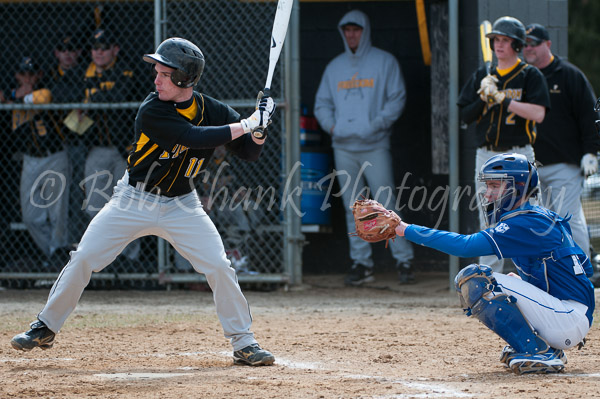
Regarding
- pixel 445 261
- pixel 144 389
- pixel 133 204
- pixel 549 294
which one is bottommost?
pixel 445 261

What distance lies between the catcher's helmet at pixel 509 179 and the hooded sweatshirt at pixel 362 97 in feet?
12.6

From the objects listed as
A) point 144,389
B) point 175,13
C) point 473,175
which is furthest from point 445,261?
point 144,389

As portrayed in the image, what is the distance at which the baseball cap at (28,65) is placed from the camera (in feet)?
26.9

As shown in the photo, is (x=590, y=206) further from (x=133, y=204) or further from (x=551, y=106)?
(x=133, y=204)

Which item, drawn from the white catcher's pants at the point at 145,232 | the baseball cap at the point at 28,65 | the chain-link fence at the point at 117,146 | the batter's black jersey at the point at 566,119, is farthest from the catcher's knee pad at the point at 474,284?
the baseball cap at the point at 28,65

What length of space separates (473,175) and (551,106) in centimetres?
87

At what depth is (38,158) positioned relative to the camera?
27.1 feet

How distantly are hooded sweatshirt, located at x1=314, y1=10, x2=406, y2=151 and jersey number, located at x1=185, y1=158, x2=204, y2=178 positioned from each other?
3.50m

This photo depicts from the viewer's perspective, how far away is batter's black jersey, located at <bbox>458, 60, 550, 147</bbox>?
677 centimetres

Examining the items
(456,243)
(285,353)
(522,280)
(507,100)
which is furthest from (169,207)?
(507,100)

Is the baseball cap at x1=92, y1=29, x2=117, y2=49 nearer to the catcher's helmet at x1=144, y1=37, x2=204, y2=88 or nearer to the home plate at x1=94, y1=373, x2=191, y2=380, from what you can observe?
the catcher's helmet at x1=144, y1=37, x2=204, y2=88

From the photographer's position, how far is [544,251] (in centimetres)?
428

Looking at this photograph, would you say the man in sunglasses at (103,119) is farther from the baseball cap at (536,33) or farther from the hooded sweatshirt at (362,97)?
the baseball cap at (536,33)

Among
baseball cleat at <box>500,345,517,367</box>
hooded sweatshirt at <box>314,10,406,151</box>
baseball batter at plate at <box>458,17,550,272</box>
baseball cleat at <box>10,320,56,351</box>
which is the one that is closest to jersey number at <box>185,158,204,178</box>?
baseball cleat at <box>10,320,56,351</box>
